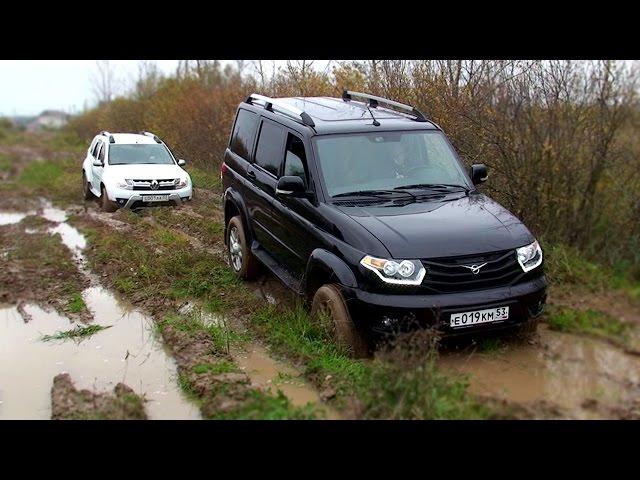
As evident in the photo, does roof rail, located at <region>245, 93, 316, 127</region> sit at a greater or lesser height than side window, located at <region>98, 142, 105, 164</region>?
greater

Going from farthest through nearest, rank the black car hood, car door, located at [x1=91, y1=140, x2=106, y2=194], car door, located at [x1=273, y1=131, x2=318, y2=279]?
car door, located at [x1=91, y1=140, x2=106, y2=194]
car door, located at [x1=273, y1=131, x2=318, y2=279]
the black car hood

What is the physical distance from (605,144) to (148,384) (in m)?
5.19

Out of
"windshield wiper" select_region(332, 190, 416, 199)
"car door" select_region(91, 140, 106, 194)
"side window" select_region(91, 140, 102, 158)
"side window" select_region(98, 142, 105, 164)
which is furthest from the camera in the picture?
"side window" select_region(91, 140, 102, 158)

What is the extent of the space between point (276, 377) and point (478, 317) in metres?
1.73

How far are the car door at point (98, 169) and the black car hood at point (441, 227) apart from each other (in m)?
10.0

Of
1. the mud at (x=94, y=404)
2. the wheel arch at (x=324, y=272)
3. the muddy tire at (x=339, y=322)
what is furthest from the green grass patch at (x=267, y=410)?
the wheel arch at (x=324, y=272)

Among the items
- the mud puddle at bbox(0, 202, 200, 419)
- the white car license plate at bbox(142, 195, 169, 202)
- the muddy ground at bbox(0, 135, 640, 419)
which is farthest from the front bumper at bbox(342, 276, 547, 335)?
the white car license plate at bbox(142, 195, 169, 202)

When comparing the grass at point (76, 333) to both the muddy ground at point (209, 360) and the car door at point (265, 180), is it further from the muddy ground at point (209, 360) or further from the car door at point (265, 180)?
the car door at point (265, 180)

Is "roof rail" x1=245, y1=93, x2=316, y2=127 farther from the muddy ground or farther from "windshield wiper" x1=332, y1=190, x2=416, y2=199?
the muddy ground

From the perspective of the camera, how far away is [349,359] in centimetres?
512

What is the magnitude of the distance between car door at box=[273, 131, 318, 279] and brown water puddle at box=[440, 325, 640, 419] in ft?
5.58

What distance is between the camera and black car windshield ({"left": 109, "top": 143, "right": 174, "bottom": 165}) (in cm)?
1392

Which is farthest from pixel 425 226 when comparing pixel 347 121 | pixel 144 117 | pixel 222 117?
pixel 144 117
